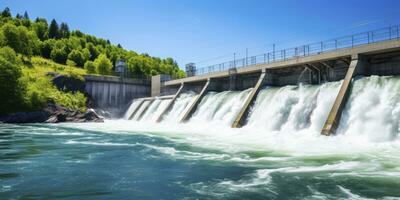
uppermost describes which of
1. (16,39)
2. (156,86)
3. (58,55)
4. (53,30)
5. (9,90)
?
(53,30)

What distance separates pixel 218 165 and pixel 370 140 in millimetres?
9766

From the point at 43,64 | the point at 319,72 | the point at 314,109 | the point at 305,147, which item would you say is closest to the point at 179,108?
the point at 319,72

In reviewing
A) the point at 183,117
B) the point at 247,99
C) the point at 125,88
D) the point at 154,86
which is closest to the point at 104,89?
the point at 125,88

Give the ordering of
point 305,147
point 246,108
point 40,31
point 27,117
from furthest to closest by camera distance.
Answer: point 40,31 → point 27,117 → point 246,108 → point 305,147

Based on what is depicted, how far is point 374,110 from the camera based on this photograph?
19.8 m

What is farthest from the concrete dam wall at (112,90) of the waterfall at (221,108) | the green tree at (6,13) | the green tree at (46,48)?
the green tree at (6,13)

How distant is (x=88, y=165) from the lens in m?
12.7

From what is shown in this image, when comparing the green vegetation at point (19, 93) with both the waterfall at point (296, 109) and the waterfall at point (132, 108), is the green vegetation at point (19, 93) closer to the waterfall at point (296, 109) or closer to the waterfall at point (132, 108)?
the waterfall at point (132, 108)

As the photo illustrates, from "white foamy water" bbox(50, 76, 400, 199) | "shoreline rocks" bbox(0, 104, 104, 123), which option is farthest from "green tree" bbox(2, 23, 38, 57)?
"white foamy water" bbox(50, 76, 400, 199)

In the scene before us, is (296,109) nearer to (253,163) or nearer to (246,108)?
(246,108)

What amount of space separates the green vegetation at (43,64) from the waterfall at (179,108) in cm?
1362

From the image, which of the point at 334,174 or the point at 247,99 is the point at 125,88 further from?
the point at 334,174

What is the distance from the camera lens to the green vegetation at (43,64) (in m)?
40.6

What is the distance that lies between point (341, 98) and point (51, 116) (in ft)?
105
